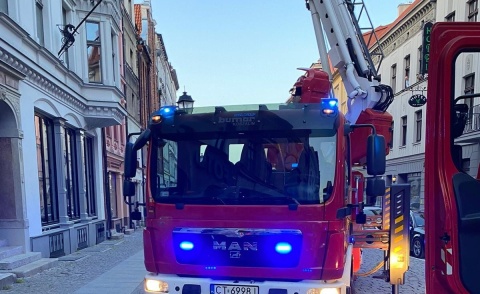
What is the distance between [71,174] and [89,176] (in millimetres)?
1689

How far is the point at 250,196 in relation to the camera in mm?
3916

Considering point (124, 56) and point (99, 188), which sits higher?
point (124, 56)

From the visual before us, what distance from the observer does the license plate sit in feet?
12.4

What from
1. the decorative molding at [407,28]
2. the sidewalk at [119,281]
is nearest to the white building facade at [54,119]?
the sidewalk at [119,281]

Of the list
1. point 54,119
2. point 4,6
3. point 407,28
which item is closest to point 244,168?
point 4,6

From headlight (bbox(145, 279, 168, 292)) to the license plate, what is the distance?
1.86ft

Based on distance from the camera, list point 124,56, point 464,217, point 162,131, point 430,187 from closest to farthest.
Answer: point 464,217, point 430,187, point 162,131, point 124,56

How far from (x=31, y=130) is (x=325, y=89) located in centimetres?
745

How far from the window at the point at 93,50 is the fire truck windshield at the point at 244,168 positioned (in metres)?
10.8

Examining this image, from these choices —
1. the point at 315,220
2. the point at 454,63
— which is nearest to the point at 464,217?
the point at 454,63

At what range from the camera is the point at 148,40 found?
31516 mm

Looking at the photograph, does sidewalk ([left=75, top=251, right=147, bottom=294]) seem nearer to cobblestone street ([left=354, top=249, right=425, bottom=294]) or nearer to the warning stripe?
cobblestone street ([left=354, top=249, right=425, bottom=294])

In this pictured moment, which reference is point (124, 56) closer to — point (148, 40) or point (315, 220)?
point (148, 40)

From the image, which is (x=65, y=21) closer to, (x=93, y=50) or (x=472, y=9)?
(x=93, y=50)
